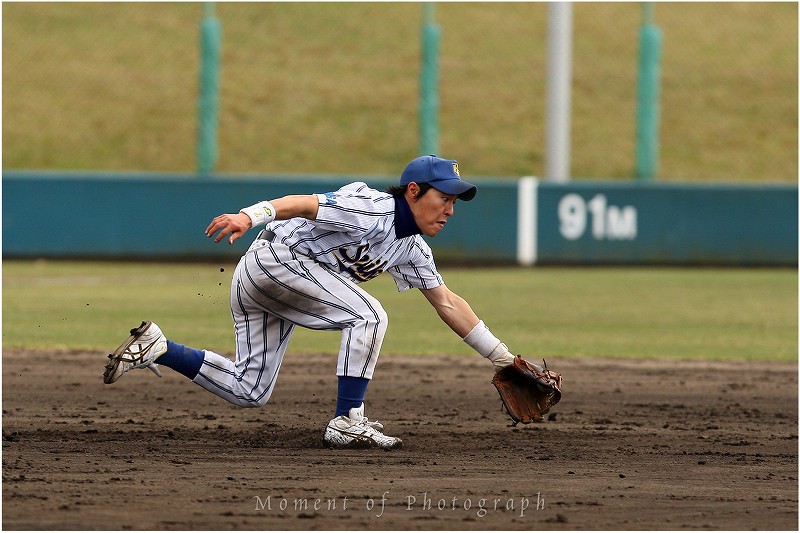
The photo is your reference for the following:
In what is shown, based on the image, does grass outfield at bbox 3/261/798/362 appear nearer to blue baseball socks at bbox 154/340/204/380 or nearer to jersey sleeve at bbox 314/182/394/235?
blue baseball socks at bbox 154/340/204/380

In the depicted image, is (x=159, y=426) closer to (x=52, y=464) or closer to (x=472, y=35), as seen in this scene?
A: (x=52, y=464)

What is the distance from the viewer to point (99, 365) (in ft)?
28.8

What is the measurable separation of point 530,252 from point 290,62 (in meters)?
10.4

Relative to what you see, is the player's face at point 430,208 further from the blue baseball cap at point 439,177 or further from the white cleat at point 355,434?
the white cleat at point 355,434

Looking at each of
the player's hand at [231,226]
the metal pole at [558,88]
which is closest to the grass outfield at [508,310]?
the metal pole at [558,88]

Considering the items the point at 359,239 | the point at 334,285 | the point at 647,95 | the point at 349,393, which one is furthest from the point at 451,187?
the point at 647,95

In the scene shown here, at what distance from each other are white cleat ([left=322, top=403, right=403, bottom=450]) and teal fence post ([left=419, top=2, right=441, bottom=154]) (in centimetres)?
1319

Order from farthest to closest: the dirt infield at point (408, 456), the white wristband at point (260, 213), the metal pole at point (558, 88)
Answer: the metal pole at point (558, 88) < the white wristband at point (260, 213) < the dirt infield at point (408, 456)

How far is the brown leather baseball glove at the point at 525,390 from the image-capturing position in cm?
610

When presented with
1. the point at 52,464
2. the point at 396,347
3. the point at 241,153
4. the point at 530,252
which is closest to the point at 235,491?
the point at 52,464

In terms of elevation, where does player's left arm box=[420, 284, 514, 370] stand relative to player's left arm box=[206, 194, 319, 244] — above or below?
below

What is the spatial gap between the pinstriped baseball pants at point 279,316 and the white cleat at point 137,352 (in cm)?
24

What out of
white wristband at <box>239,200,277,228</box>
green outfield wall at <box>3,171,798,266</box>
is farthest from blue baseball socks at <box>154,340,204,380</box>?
green outfield wall at <box>3,171,798,266</box>

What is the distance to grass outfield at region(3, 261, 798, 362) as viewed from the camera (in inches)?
399
